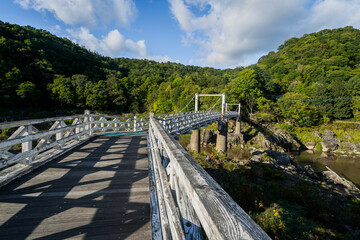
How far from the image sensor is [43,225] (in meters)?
1.84

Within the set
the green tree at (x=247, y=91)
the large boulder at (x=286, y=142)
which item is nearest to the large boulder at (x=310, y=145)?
the large boulder at (x=286, y=142)

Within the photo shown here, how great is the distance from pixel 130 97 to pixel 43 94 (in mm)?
23535

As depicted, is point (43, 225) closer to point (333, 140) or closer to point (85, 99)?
point (333, 140)

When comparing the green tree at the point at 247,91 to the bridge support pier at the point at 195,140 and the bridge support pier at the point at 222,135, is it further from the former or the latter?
the bridge support pier at the point at 195,140

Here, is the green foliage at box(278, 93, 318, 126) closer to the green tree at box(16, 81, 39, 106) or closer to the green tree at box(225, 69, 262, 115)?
the green tree at box(225, 69, 262, 115)

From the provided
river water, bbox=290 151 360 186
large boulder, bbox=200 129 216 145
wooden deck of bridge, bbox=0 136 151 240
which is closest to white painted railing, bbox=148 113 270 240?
wooden deck of bridge, bbox=0 136 151 240

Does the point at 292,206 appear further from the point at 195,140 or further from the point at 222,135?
the point at 222,135

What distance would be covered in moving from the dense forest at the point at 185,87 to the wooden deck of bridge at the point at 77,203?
31.3m

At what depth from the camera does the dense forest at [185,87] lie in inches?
1124

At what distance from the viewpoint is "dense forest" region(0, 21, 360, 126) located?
28547mm

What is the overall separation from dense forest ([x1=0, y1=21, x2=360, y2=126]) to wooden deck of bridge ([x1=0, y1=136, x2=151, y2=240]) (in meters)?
31.3

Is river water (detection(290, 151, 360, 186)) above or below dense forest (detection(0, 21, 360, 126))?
below

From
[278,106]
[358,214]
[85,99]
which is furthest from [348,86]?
[85,99]

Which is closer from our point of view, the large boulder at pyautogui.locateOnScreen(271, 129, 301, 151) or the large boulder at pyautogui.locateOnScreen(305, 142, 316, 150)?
the large boulder at pyautogui.locateOnScreen(271, 129, 301, 151)
